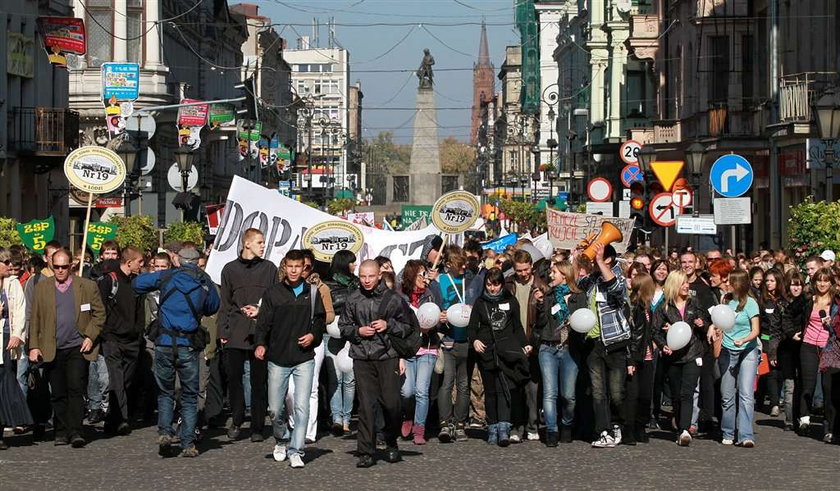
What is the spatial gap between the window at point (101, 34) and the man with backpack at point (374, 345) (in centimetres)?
4649

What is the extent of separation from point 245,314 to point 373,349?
6.06ft

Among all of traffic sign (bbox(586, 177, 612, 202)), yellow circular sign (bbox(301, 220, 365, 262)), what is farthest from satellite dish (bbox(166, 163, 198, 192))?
yellow circular sign (bbox(301, 220, 365, 262))

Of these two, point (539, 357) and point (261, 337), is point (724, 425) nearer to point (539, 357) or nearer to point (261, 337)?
point (539, 357)

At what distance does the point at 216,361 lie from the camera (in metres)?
17.4

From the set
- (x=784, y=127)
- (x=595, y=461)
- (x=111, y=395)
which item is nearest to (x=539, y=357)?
(x=595, y=461)

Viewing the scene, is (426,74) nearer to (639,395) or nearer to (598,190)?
(598,190)

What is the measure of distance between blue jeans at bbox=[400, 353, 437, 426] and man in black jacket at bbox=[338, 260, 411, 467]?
4.57 feet

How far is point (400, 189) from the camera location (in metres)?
116

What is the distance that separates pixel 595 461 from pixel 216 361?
4.28 meters

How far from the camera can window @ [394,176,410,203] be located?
378 feet

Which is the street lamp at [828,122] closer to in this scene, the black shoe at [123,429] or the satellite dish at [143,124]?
the black shoe at [123,429]

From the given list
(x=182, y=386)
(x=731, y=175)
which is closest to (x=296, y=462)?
(x=182, y=386)

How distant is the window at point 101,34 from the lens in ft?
195

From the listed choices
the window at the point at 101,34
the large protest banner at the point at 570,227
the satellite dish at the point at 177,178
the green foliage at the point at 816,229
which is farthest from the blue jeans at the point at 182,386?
the window at the point at 101,34
